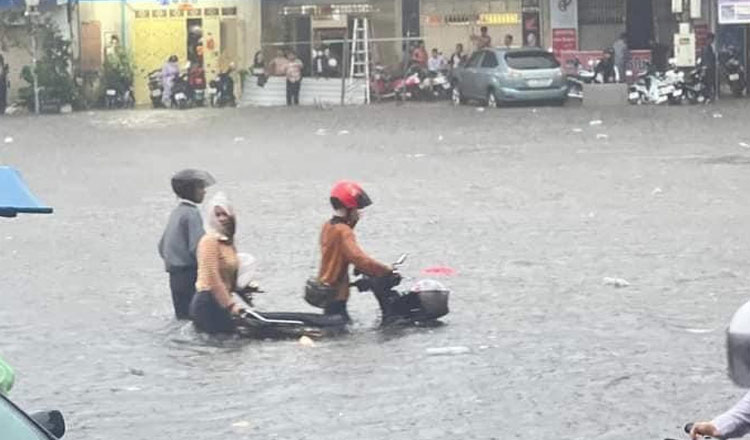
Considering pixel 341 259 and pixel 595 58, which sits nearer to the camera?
pixel 341 259

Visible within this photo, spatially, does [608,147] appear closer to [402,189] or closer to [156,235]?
[402,189]

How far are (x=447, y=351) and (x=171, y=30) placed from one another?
106 ft

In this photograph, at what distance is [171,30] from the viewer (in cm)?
4175

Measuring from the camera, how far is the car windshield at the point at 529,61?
3572cm

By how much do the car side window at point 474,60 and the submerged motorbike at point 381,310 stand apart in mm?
26001

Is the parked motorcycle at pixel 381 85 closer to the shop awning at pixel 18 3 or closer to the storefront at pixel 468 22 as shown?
the storefront at pixel 468 22

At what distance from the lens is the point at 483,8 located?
4144 cm

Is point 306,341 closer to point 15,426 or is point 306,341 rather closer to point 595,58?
point 15,426

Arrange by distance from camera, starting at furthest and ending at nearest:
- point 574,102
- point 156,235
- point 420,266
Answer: point 574,102
point 156,235
point 420,266

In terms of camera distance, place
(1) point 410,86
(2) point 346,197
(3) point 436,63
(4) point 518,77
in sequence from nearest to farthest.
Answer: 1. (2) point 346,197
2. (4) point 518,77
3. (1) point 410,86
4. (3) point 436,63

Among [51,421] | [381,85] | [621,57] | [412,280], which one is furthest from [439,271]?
[381,85]

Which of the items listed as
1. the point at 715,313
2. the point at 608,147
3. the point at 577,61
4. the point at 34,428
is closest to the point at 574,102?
the point at 577,61

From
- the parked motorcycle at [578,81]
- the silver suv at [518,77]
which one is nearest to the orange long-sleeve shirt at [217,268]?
the silver suv at [518,77]

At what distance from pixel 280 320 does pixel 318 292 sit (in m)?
0.50
